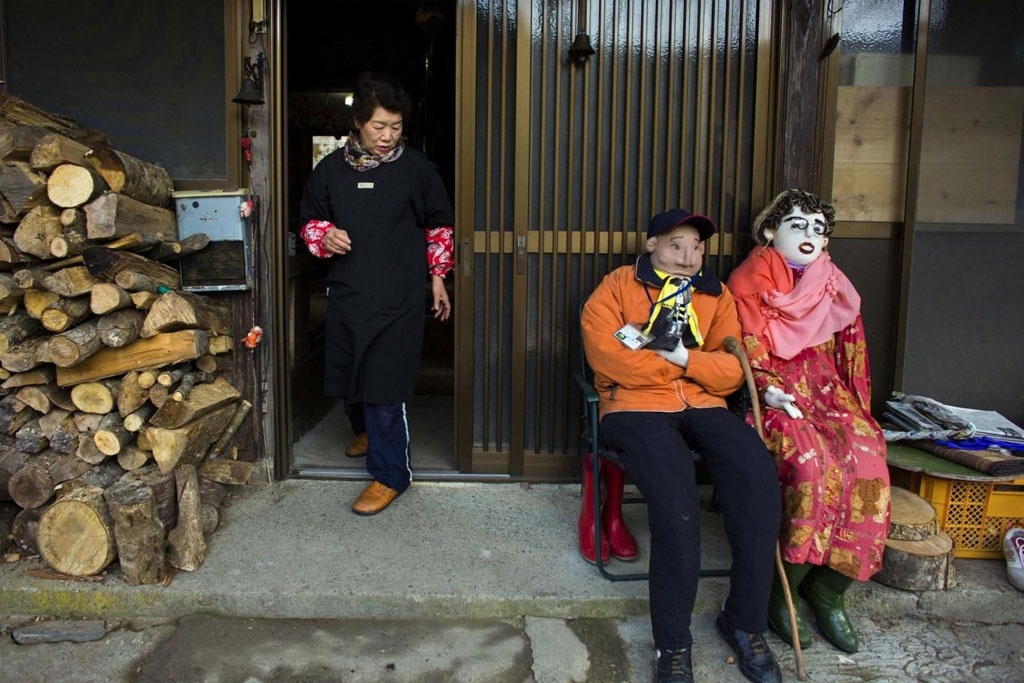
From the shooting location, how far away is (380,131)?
137 inches

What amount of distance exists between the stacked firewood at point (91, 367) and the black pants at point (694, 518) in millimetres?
1804

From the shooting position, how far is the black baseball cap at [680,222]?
3039 millimetres

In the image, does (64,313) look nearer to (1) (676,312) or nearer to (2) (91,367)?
(2) (91,367)

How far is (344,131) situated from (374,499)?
16.9ft

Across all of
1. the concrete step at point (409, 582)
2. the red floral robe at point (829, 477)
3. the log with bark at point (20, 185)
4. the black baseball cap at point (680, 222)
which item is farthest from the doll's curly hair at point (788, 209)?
the log with bark at point (20, 185)

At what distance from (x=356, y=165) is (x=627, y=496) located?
2.02 metres

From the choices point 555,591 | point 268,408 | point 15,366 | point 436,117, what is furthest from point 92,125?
point 436,117

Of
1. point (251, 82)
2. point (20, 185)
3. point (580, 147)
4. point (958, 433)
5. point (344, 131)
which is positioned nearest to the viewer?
point (20, 185)

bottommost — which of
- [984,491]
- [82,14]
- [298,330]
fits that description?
[984,491]

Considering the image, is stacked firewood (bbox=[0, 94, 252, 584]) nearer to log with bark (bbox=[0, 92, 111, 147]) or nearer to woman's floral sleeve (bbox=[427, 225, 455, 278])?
log with bark (bbox=[0, 92, 111, 147])

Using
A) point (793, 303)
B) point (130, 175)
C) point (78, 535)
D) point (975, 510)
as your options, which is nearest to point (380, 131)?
point (130, 175)

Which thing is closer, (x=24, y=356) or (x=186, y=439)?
(x=24, y=356)

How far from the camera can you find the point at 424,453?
14.2ft

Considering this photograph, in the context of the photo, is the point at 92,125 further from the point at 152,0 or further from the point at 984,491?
the point at 984,491
